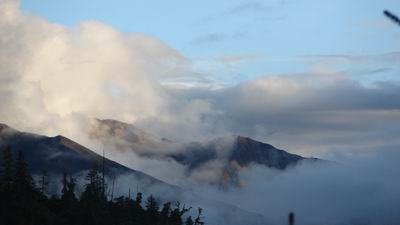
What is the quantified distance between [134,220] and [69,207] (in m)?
20.5

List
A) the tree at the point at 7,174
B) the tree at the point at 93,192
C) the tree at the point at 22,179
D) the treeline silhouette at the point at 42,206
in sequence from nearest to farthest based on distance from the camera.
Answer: the treeline silhouette at the point at 42,206
the tree at the point at 22,179
the tree at the point at 7,174
the tree at the point at 93,192

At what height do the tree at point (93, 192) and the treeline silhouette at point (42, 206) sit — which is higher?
the tree at point (93, 192)

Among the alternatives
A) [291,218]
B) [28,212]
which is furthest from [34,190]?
[291,218]

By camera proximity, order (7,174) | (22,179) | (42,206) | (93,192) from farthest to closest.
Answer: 1. (93,192)
2. (7,174)
3. (22,179)
4. (42,206)

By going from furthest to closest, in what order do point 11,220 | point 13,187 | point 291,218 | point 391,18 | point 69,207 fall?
point 69,207, point 13,187, point 11,220, point 291,218, point 391,18

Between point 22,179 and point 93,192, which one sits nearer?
point 22,179

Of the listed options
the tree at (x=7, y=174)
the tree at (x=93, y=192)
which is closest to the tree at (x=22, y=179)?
the tree at (x=7, y=174)

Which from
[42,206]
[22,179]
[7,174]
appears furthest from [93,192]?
[42,206]

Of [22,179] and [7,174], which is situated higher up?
[7,174]

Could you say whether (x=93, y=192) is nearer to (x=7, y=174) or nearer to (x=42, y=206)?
(x=7, y=174)

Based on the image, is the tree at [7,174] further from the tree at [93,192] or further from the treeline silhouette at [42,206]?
the tree at [93,192]

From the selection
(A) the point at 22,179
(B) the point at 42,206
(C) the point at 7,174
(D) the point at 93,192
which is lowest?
(B) the point at 42,206

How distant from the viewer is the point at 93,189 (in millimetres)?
183500

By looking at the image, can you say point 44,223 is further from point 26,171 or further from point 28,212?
point 26,171
